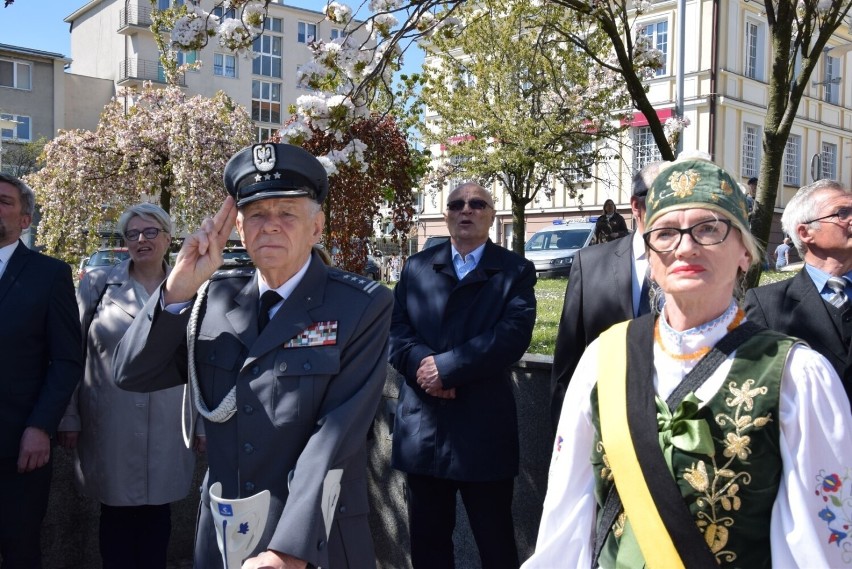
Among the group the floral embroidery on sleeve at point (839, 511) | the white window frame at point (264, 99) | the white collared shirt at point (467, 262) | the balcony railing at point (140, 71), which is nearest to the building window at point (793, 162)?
the white collared shirt at point (467, 262)

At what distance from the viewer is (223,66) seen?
2378 inches

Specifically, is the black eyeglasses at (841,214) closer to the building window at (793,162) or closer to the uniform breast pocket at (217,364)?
the uniform breast pocket at (217,364)

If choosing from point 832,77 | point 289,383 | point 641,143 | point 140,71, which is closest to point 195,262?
point 289,383

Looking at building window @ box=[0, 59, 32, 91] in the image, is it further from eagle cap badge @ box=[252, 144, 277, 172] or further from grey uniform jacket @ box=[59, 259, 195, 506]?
eagle cap badge @ box=[252, 144, 277, 172]

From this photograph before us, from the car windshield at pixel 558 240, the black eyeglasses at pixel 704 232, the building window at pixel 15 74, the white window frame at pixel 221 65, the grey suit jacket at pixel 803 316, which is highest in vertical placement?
the white window frame at pixel 221 65

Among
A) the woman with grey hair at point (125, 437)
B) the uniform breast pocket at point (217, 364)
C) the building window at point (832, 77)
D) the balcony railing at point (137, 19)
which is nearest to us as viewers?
the uniform breast pocket at point (217, 364)

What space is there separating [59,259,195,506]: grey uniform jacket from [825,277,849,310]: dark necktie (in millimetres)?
3371

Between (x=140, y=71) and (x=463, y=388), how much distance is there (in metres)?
57.4

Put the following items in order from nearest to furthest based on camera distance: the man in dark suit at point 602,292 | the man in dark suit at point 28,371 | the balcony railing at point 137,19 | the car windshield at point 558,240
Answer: the man in dark suit at point 602,292, the man in dark suit at point 28,371, the car windshield at point 558,240, the balcony railing at point 137,19

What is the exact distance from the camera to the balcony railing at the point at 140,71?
183ft

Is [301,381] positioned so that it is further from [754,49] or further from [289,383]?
[754,49]

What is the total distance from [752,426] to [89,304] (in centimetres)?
379

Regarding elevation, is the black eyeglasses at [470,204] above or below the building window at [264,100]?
below

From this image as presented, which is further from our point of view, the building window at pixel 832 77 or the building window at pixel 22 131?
the building window at pixel 22 131
